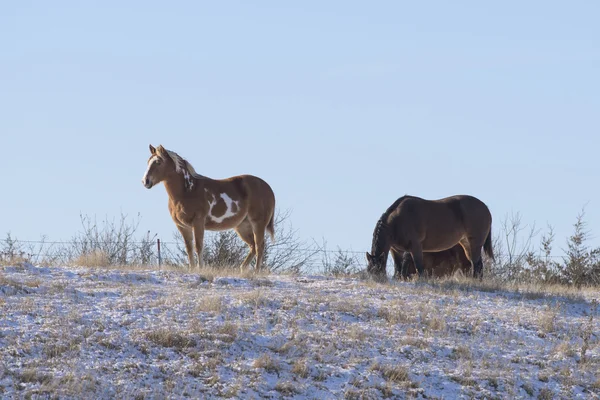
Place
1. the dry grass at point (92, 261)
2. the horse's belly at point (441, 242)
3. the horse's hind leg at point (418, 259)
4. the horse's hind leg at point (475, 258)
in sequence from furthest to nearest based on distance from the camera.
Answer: the horse's hind leg at point (475, 258) → the horse's belly at point (441, 242) → the horse's hind leg at point (418, 259) → the dry grass at point (92, 261)

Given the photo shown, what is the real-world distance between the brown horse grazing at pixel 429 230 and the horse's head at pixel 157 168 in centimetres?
408

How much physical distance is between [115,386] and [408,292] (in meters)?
6.68

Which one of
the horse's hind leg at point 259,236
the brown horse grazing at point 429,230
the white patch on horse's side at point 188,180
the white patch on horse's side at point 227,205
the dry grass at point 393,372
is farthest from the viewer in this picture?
the horse's hind leg at point 259,236

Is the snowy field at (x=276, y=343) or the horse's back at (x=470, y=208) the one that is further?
the horse's back at (x=470, y=208)

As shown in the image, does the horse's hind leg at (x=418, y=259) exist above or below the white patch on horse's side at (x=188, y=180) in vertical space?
below

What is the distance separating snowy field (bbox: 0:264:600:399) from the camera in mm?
9922

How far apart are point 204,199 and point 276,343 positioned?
7247 millimetres

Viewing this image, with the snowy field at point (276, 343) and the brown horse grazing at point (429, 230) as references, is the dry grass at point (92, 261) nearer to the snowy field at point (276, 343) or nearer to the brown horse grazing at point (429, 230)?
the snowy field at point (276, 343)

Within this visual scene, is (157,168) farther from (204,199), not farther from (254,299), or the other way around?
(254,299)

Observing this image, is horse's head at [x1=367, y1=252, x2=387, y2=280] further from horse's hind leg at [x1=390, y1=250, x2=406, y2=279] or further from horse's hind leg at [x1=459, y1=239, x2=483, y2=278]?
horse's hind leg at [x1=459, y1=239, x2=483, y2=278]

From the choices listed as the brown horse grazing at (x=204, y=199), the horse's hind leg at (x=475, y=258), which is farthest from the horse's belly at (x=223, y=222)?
the horse's hind leg at (x=475, y=258)

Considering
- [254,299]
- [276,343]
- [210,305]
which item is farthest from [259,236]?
[276,343]

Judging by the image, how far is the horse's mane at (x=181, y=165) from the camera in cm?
1802

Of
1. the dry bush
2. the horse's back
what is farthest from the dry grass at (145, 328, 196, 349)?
the horse's back
